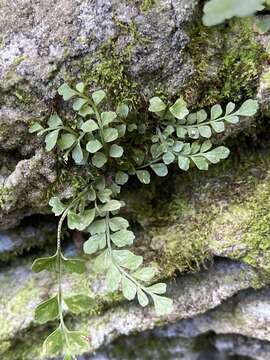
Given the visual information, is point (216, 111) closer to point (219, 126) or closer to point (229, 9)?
point (219, 126)

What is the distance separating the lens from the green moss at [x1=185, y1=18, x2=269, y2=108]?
1.57 meters

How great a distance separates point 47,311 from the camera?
60.2 inches

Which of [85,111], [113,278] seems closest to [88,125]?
[85,111]

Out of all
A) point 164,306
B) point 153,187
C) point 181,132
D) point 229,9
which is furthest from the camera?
point 153,187

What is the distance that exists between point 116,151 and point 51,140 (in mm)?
220

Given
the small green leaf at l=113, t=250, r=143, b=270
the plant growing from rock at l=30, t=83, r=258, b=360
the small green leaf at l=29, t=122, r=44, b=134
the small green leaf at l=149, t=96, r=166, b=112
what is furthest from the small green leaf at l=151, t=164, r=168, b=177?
the small green leaf at l=29, t=122, r=44, b=134

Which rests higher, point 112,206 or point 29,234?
point 112,206

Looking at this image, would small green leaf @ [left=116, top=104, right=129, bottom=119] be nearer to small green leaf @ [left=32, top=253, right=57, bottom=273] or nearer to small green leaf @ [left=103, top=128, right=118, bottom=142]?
small green leaf @ [left=103, top=128, right=118, bottom=142]

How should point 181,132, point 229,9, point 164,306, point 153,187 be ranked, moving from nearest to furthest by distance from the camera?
point 229,9 → point 164,306 → point 181,132 → point 153,187

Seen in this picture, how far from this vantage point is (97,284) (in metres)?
1.87

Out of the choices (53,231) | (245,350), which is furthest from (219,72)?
(245,350)

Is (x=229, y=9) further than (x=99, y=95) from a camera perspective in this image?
No

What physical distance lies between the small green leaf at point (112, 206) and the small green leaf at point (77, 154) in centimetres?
17

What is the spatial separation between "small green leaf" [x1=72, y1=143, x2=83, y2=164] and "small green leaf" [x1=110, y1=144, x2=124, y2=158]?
10cm
